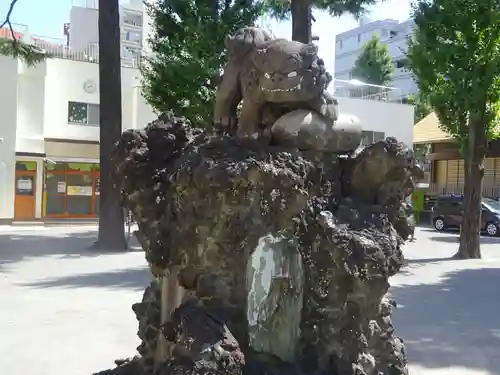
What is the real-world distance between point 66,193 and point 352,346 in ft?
72.5

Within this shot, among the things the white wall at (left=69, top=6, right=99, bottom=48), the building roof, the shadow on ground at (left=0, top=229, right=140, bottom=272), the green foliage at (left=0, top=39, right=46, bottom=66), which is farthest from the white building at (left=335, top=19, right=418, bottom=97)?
the green foliage at (left=0, top=39, right=46, bottom=66)

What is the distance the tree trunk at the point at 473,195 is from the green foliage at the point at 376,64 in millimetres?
28588

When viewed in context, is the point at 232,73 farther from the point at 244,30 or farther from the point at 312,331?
the point at 312,331

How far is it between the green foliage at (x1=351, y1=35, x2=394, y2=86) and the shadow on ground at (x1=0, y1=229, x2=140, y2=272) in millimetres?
27994

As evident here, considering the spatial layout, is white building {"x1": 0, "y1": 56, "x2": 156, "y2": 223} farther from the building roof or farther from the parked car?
the building roof

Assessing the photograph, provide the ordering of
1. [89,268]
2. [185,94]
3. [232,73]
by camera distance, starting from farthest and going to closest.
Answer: [185,94]
[89,268]
[232,73]

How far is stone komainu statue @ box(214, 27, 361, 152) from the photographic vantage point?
365cm

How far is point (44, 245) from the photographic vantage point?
15359mm

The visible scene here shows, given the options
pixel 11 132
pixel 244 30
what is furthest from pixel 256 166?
pixel 11 132

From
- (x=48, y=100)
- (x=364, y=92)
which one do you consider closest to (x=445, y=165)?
(x=364, y=92)

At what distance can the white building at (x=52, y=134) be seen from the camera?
22.0 metres

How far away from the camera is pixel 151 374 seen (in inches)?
147

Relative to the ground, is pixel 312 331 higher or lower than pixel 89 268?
higher

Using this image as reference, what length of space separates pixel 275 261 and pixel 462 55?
39.9 ft
